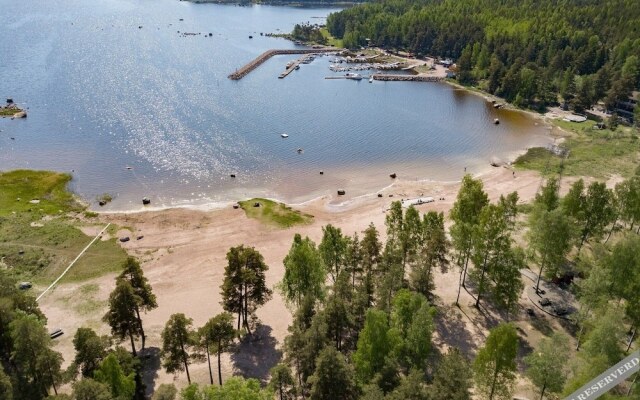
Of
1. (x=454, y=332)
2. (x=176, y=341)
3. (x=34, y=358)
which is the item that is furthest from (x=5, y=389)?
(x=454, y=332)

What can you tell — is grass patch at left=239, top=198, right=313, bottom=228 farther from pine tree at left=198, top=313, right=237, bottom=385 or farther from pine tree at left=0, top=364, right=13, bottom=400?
pine tree at left=0, top=364, right=13, bottom=400

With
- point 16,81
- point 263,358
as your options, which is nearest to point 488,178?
point 263,358

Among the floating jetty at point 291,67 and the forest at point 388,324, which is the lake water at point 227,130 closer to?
the floating jetty at point 291,67

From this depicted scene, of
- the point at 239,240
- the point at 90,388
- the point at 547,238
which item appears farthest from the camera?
the point at 239,240

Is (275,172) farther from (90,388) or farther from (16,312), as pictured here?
(90,388)

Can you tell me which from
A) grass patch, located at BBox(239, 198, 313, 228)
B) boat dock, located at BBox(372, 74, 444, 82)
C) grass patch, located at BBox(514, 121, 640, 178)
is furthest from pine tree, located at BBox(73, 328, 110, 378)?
boat dock, located at BBox(372, 74, 444, 82)

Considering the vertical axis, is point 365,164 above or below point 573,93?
below

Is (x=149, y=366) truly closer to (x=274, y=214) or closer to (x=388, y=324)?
(x=388, y=324)
